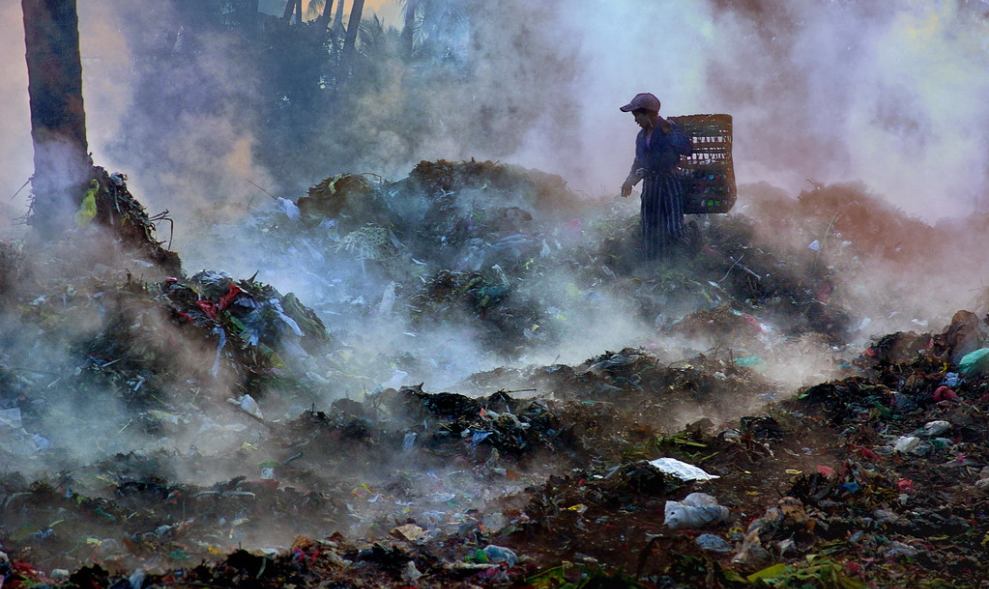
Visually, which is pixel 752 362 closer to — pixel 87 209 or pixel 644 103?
pixel 644 103

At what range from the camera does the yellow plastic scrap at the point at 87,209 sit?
18.6 ft

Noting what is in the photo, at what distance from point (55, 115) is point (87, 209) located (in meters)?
0.81

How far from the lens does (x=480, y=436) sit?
4648 mm

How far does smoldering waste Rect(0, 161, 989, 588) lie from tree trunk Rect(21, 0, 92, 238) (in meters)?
0.49

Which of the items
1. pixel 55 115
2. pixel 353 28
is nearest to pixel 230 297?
pixel 55 115

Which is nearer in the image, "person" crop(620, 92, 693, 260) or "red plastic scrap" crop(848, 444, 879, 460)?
"red plastic scrap" crop(848, 444, 879, 460)

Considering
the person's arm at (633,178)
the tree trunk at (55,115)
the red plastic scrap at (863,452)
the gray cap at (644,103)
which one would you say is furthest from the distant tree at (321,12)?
the red plastic scrap at (863,452)

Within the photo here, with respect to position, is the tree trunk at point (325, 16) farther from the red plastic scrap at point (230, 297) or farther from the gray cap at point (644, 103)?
the red plastic scrap at point (230, 297)

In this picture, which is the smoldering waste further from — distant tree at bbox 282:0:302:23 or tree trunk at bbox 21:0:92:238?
distant tree at bbox 282:0:302:23

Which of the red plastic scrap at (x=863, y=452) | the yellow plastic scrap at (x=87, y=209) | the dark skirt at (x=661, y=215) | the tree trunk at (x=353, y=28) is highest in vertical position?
the tree trunk at (x=353, y=28)

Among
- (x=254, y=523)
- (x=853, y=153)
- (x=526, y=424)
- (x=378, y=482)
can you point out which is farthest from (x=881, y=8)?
(x=254, y=523)

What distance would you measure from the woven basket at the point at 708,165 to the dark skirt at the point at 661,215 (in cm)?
15

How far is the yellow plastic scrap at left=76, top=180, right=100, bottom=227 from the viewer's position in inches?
223

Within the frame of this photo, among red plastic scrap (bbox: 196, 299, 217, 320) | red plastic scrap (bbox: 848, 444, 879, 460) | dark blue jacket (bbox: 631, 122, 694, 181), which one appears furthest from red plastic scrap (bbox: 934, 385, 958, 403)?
red plastic scrap (bbox: 196, 299, 217, 320)
